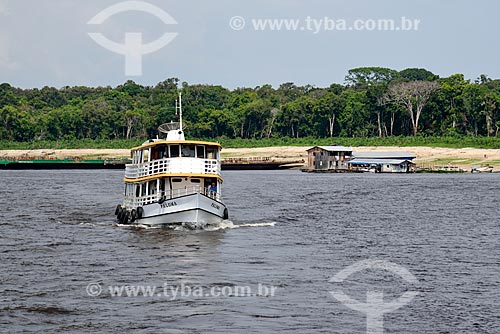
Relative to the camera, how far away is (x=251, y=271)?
3609 centimetres

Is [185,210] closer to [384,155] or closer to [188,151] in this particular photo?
[188,151]

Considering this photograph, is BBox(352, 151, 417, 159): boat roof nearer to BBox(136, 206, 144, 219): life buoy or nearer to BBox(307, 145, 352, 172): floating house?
BBox(307, 145, 352, 172): floating house

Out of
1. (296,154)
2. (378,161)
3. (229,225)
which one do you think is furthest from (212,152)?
(296,154)

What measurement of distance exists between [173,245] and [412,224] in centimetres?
2154

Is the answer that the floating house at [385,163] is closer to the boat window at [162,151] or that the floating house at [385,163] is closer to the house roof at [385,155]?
the house roof at [385,155]

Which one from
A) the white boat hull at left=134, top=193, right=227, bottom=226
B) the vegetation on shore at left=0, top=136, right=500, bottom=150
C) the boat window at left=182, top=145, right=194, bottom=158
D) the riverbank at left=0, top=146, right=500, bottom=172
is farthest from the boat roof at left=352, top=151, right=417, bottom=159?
the boat window at left=182, top=145, right=194, bottom=158

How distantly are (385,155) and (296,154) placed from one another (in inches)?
1153

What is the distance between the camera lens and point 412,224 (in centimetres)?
5797

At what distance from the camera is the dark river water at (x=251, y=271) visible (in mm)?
27766

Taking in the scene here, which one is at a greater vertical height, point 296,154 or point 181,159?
point 181,159

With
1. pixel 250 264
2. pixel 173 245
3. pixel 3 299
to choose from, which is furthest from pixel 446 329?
pixel 173 245

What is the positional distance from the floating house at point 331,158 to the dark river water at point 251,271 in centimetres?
7973

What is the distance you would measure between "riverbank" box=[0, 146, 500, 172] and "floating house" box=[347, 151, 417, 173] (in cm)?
648

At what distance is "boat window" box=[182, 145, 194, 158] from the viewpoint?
47812 mm
